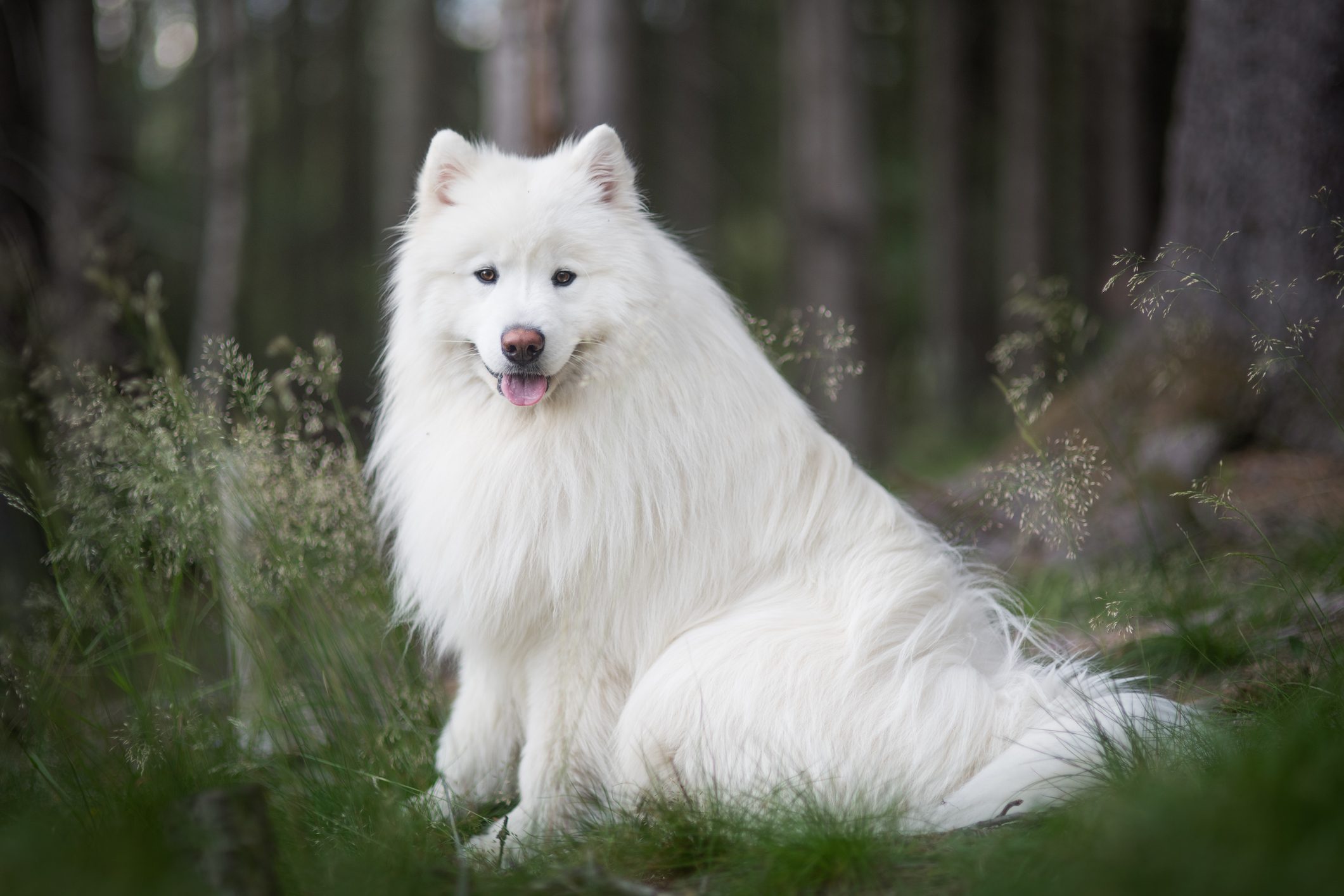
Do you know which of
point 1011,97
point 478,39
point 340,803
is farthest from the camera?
point 478,39

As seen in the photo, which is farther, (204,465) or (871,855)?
(204,465)

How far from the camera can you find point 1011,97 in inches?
472

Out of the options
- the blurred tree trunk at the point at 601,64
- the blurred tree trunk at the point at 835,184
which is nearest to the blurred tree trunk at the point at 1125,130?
the blurred tree trunk at the point at 835,184

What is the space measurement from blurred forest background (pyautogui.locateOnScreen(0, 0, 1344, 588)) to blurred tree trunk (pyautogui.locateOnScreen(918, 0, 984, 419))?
0.05 meters

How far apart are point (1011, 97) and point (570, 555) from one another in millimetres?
11466

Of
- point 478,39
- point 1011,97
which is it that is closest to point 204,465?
point 1011,97

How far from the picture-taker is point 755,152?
18734mm

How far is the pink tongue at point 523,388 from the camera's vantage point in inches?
103

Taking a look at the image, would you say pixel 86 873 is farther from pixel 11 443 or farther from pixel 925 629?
pixel 11 443

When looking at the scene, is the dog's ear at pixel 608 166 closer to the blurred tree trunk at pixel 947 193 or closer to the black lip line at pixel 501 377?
the black lip line at pixel 501 377

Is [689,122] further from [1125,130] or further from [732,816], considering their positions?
[732,816]

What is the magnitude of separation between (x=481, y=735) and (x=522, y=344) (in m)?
1.21

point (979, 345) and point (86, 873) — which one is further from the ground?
point (86, 873)

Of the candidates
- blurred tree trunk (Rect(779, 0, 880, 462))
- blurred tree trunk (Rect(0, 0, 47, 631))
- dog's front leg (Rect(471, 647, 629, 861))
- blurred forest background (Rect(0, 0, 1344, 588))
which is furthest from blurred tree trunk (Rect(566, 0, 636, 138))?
dog's front leg (Rect(471, 647, 629, 861))
